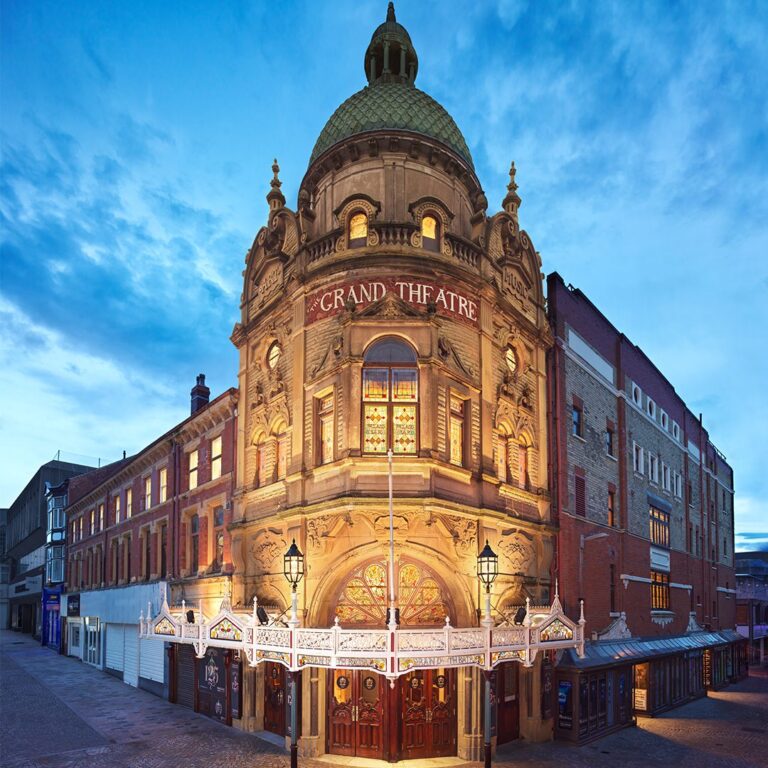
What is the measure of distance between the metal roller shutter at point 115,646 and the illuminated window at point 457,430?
80.0 ft

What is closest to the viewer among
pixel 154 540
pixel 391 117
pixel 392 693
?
pixel 392 693

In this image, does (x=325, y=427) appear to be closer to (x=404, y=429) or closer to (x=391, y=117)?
(x=404, y=429)

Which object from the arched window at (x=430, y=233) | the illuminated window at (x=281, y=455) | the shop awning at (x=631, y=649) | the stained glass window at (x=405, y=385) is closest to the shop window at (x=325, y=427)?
the illuminated window at (x=281, y=455)

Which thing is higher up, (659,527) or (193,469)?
(193,469)

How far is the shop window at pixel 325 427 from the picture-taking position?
2138 centimetres

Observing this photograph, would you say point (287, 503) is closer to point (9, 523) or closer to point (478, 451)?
point (478, 451)

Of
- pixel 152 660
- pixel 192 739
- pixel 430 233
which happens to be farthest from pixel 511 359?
pixel 152 660

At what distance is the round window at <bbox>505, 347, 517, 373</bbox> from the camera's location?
80.6 feet

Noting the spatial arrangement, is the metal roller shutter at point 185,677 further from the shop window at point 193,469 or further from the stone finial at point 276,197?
the stone finial at point 276,197

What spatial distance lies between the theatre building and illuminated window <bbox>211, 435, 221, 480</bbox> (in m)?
3.18

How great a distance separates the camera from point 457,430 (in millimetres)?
21625

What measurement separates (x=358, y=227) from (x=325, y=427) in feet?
20.6

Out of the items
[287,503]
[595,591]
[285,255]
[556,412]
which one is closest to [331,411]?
[287,503]

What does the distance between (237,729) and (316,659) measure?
8332 mm
